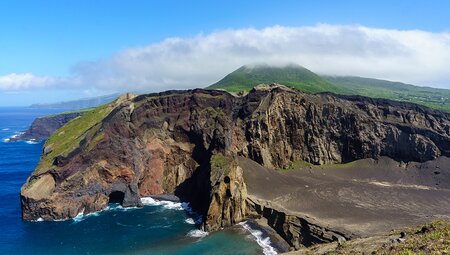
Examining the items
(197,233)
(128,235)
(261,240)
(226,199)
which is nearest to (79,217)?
(128,235)

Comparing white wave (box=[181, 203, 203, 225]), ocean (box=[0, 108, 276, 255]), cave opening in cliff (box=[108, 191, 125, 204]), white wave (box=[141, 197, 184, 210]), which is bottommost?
ocean (box=[0, 108, 276, 255])

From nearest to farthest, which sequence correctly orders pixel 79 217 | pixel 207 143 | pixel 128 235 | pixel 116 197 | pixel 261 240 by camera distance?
pixel 261 240 → pixel 128 235 → pixel 79 217 → pixel 116 197 → pixel 207 143

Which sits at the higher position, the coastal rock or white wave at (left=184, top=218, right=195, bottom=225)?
the coastal rock

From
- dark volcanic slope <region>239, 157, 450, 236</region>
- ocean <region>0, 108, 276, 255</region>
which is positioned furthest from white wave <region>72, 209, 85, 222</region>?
dark volcanic slope <region>239, 157, 450, 236</region>

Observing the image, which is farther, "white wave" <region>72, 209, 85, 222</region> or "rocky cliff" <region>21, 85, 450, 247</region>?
"rocky cliff" <region>21, 85, 450, 247</region>

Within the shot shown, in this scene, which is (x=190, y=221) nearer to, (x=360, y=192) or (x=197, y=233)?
(x=197, y=233)

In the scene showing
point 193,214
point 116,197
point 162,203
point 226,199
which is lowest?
point 193,214

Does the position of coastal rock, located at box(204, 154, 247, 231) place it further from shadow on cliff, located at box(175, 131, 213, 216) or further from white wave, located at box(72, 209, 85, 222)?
white wave, located at box(72, 209, 85, 222)

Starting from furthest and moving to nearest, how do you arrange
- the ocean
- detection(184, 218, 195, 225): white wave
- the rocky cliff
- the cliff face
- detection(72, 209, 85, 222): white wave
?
the cliff face
the rocky cliff
detection(72, 209, 85, 222): white wave
detection(184, 218, 195, 225): white wave
the ocean

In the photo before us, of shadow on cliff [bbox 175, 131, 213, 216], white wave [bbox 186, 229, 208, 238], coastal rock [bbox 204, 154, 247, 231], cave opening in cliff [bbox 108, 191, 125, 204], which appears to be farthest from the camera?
cave opening in cliff [bbox 108, 191, 125, 204]

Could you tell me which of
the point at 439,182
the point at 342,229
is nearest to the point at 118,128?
the point at 342,229
